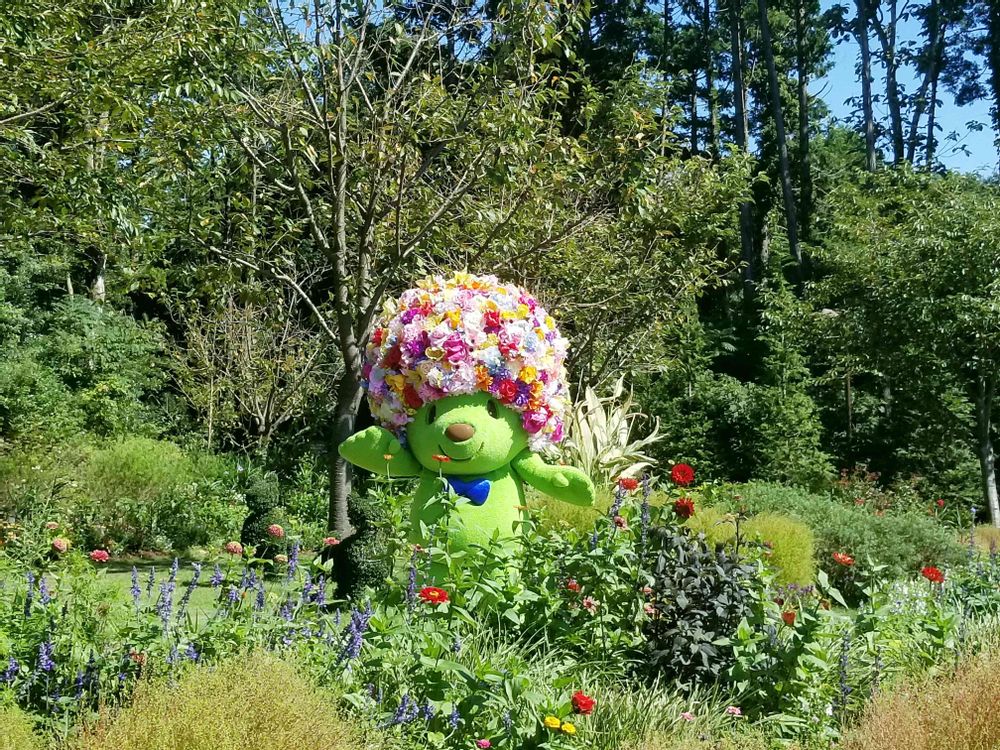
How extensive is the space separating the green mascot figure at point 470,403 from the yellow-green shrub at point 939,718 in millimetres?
2040

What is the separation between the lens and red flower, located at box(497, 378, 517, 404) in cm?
498

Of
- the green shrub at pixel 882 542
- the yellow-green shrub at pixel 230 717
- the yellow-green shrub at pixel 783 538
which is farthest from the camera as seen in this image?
the green shrub at pixel 882 542

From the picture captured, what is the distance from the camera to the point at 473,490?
4891 mm

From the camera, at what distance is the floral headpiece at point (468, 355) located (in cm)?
491

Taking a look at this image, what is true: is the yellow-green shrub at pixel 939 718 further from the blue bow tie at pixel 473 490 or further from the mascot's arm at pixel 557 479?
the blue bow tie at pixel 473 490

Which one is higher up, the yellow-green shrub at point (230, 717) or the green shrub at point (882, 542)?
the yellow-green shrub at point (230, 717)

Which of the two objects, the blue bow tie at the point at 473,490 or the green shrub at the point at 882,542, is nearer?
the blue bow tie at the point at 473,490

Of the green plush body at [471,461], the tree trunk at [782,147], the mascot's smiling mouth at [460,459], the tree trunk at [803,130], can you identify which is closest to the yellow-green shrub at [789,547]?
the green plush body at [471,461]

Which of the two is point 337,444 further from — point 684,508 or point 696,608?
point 696,608

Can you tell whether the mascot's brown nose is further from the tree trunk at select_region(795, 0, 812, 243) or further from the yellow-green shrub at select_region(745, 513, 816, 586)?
the tree trunk at select_region(795, 0, 812, 243)

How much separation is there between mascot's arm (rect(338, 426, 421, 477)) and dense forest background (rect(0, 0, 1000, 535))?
6.67 ft

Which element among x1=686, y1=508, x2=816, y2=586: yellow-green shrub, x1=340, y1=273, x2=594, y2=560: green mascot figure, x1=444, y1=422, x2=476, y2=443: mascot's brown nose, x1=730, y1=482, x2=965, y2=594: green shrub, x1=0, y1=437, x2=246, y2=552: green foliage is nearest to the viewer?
x1=444, y1=422, x2=476, y2=443: mascot's brown nose

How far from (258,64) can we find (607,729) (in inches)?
225

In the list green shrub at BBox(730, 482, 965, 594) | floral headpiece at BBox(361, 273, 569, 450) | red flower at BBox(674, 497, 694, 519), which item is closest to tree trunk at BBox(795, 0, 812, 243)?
green shrub at BBox(730, 482, 965, 594)
